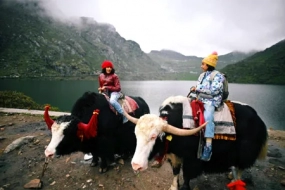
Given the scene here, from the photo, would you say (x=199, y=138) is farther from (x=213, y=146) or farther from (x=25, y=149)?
(x=25, y=149)

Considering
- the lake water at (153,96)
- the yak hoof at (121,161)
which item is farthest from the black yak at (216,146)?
the lake water at (153,96)

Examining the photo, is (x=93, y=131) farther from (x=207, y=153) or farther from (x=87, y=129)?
(x=207, y=153)

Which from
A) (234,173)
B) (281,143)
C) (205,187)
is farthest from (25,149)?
(281,143)

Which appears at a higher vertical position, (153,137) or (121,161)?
(153,137)

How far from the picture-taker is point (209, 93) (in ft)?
10.5

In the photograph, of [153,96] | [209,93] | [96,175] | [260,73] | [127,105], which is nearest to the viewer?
[209,93]

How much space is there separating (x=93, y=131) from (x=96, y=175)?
1.24 meters

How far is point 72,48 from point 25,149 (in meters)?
140

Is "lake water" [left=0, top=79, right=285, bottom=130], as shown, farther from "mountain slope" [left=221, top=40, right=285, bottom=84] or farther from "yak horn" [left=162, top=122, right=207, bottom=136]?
"mountain slope" [left=221, top=40, right=285, bottom=84]

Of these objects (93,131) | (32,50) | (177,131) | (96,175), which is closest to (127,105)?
(93,131)

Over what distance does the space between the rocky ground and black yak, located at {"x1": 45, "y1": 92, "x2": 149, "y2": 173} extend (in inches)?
16.0

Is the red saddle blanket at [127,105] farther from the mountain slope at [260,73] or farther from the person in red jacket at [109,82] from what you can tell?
the mountain slope at [260,73]

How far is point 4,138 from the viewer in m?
6.46

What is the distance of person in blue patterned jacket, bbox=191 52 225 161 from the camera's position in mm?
3078
